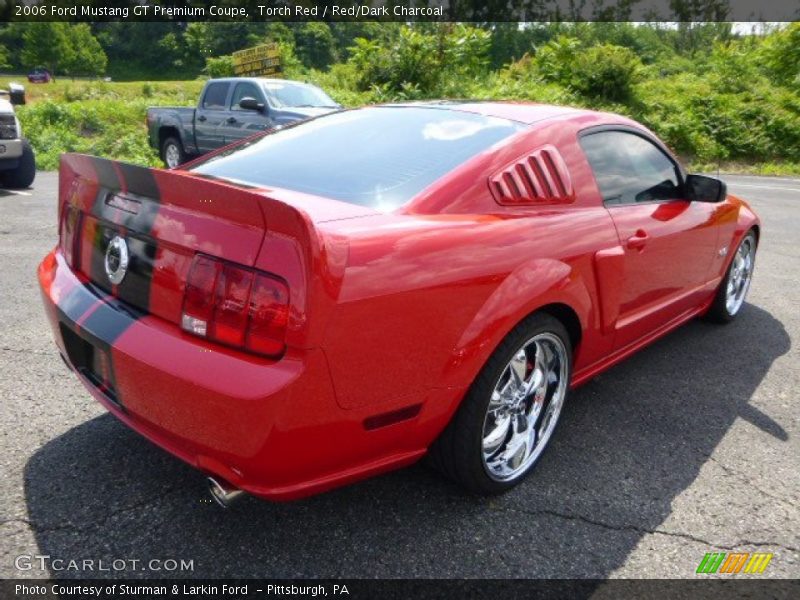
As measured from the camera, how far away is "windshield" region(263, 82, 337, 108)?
9.60 m

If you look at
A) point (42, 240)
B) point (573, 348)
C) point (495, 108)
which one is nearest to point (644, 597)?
point (573, 348)

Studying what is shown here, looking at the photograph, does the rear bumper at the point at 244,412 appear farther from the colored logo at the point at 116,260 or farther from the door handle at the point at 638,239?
the door handle at the point at 638,239

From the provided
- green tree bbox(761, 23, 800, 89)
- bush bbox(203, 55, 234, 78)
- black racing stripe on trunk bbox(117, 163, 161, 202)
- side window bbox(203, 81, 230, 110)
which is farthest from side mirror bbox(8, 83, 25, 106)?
green tree bbox(761, 23, 800, 89)

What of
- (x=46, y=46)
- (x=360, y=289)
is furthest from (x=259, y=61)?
(x=46, y=46)

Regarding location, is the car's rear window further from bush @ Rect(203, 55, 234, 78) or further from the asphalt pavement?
bush @ Rect(203, 55, 234, 78)

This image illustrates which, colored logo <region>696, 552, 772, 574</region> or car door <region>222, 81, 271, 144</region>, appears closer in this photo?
colored logo <region>696, 552, 772, 574</region>

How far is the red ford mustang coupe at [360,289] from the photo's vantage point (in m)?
1.65

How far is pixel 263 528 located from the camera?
204 centimetres

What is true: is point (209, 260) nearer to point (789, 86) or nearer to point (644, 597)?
point (644, 597)

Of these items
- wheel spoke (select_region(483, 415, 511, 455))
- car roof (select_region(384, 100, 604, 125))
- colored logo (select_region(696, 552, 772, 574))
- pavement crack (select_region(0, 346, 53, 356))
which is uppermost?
car roof (select_region(384, 100, 604, 125))

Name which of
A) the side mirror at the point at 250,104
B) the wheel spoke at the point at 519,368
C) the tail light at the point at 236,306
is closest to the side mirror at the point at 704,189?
the wheel spoke at the point at 519,368

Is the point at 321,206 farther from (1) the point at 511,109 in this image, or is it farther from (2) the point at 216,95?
(2) the point at 216,95

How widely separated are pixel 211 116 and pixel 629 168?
28.8 ft

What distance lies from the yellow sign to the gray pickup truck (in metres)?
12.0
